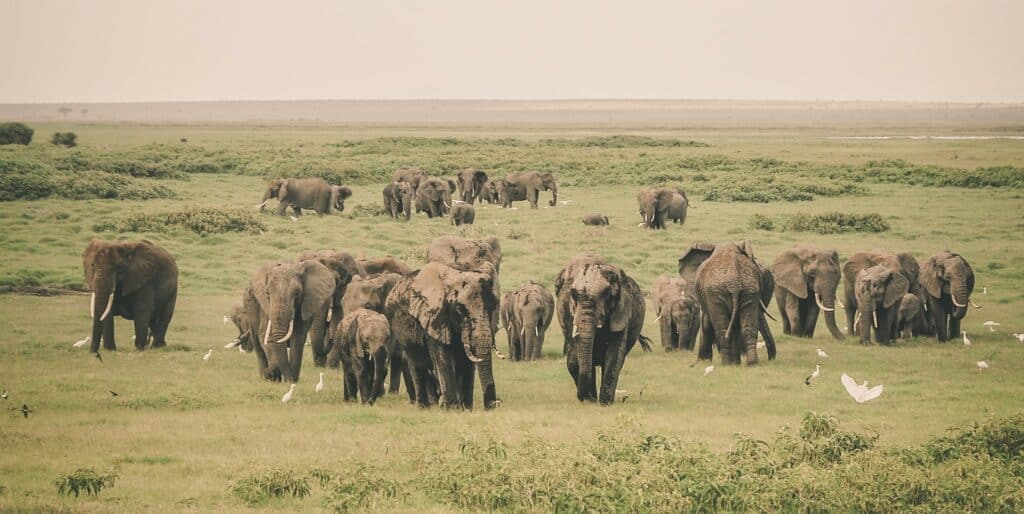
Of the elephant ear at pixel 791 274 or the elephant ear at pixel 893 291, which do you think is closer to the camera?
the elephant ear at pixel 893 291

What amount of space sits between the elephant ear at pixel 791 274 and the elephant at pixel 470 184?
29.7 metres

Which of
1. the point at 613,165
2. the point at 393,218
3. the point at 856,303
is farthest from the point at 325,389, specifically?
the point at 613,165

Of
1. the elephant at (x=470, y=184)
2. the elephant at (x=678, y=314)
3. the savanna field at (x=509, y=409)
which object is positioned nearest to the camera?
the savanna field at (x=509, y=409)

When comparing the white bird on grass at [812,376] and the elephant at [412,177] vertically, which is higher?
the elephant at [412,177]

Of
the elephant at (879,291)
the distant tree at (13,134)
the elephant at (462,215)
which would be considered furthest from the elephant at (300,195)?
the distant tree at (13,134)

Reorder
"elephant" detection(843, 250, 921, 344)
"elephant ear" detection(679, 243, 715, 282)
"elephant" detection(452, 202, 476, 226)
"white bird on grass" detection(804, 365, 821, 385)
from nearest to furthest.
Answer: "white bird on grass" detection(804, 365, 821, 385)
"elephant" detection(843, 250, 921, 344)
"elephant ear" detection(679, 243, 715, 282)
"elephant" detection(452, 202, 476, 226)

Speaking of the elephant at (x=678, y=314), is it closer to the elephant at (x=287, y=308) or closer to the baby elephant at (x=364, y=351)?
the elephant at (x=287, y=308)

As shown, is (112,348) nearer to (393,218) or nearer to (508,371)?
(508,371)

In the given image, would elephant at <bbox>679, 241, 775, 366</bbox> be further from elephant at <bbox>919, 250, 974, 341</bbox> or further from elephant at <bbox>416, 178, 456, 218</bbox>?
elephant at <bbox>416, 178, 456, 218</bbox>

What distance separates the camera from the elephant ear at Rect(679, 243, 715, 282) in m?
25.3

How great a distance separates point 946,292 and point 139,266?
16.5 metres

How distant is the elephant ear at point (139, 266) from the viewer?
23.2m

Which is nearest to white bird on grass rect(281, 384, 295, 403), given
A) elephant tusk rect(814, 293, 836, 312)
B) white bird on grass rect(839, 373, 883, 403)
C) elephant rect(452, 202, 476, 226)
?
white bird on grass rect(839, 373, 883, 403)

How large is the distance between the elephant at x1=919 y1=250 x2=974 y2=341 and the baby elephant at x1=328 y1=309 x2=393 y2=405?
521 inches
